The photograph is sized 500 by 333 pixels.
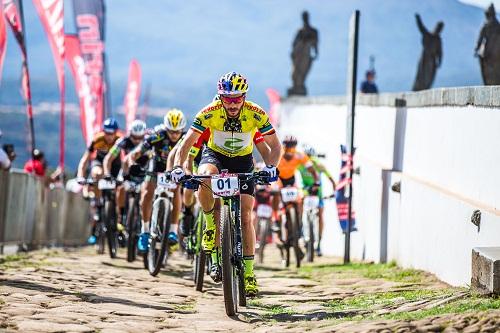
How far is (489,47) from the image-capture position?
59.0 ft

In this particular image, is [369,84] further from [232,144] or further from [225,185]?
[225,185]

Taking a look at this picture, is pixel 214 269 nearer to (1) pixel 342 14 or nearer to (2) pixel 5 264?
(2) pixel 5 264

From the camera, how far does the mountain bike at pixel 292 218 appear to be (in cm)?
1619

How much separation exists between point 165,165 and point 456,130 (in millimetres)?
3775

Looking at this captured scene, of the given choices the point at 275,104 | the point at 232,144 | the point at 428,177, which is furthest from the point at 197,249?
the point at 275,104

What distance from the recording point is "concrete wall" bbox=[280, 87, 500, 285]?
10312 mm

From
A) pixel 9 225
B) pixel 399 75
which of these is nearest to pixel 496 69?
pixel 9 225

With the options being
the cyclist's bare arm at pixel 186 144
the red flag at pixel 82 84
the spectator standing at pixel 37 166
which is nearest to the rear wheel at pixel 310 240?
the spectator standing at pixel 37 166

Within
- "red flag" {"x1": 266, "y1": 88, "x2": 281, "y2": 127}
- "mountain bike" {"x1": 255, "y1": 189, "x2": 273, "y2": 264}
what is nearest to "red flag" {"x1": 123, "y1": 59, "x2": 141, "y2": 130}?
"red flag" {"x1": 266, "y1": 88, "x2": 281, "y2": 127}

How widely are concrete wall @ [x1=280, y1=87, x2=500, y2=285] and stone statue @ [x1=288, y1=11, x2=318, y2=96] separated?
70.1 feet

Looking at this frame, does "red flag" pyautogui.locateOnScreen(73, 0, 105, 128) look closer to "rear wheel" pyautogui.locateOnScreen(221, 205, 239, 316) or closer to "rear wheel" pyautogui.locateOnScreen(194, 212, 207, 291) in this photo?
"rear wheel" pyautogui.locateOnScreen(194, 212, 207, 291)

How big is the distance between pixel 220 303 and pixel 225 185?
4.71 ft

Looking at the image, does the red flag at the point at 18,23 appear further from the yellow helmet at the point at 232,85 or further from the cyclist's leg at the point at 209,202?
the yellow helmet at the point at 232,85

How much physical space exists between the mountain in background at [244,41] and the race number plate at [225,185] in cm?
12901
